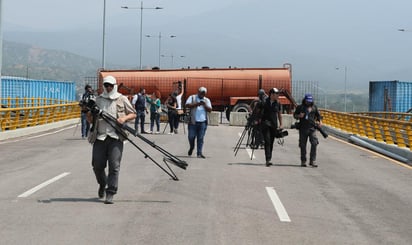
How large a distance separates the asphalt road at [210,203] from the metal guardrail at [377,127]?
336cm

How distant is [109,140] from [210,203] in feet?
5.62

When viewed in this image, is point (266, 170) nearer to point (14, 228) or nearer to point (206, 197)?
point (206, 197)

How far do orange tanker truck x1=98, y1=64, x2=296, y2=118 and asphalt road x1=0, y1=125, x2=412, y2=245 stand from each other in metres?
23.0

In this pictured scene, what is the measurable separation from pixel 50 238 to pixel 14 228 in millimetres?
727

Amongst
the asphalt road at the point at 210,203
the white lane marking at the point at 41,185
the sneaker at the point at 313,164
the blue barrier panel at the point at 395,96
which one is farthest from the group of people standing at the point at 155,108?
the blue barrier panel at the point at 395,96

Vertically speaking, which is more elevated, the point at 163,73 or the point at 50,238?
the point at 163,73

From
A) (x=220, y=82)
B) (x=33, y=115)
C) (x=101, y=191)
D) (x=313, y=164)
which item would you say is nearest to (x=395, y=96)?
(x=220, y=82)

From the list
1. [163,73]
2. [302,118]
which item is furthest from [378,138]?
[163,73]

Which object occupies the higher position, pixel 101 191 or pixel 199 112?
pixel 199 112

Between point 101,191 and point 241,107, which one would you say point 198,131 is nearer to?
point 101,191

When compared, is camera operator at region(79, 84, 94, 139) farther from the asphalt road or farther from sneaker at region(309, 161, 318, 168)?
sneaker at region(309, 161, 318, 168)

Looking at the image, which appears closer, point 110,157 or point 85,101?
point 110,157

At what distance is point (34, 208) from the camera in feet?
29.8

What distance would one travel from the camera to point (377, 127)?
906 inches
